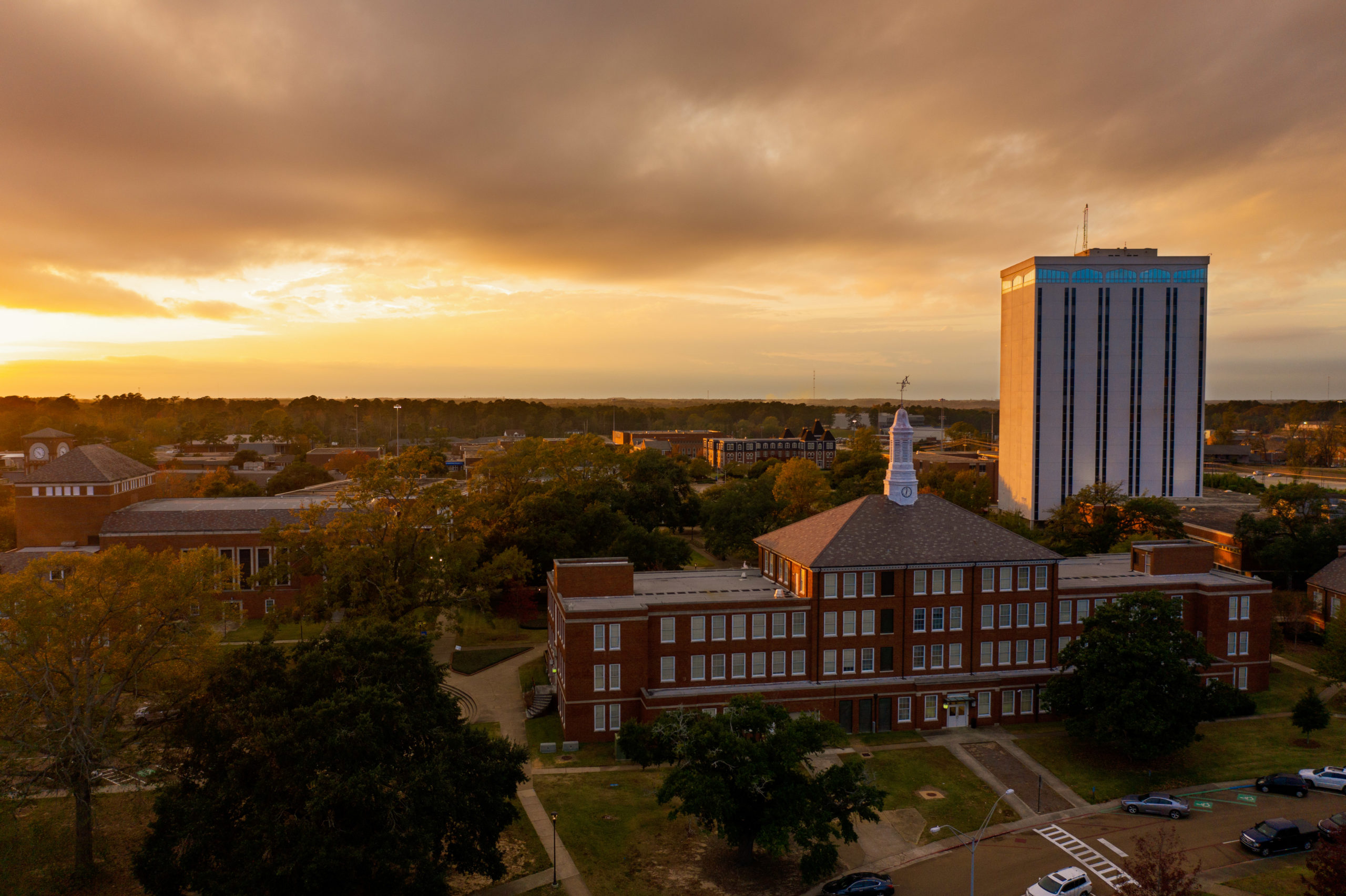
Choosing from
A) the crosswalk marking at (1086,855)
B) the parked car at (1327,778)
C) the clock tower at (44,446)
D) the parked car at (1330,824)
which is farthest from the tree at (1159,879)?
the clock tower at (44,446)

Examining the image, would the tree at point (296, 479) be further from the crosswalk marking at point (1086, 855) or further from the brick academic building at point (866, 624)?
the crosswalk marking at point (1086, 855)

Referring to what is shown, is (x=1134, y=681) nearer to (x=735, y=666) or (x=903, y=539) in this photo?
(x=903, y=539)

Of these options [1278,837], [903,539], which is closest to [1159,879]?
[1278,837]

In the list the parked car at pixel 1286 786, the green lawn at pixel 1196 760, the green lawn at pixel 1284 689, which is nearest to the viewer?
the parked car at pixel 1286 786

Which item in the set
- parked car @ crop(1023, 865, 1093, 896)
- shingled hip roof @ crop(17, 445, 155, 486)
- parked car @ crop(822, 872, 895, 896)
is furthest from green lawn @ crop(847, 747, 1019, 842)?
shingled hip roof @ crop(17, 445, 155, 486)

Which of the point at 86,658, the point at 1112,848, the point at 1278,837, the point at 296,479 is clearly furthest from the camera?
the point at 296,479

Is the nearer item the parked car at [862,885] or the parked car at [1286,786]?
the parked car at [862,885]
